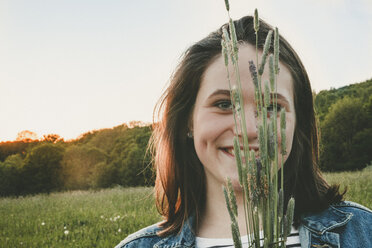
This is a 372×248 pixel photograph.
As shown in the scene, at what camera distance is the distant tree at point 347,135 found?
27.4 meters

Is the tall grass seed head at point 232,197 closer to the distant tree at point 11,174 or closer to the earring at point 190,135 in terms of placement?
the earring at point 190,135

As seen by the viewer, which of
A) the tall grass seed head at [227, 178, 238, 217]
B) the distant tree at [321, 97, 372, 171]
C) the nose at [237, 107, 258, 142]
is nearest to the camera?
the tall grass seed head at [227, 178, 238, 217]

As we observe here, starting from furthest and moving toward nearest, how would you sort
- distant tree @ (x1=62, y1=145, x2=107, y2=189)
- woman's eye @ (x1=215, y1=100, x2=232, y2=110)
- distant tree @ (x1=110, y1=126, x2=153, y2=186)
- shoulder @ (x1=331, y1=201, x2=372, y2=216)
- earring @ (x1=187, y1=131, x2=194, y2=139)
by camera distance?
distant tree @ (x1=110, y1=126, x2=153, y2=186), distant tree @ (x1=62, y1=145, x2=107, y2=189), earring @ (x1=187, y1=131, x2=194, y2=139), shoulder @ (x1=331, y1=201, x2=372, y2=216), woman's eye @ (x1=215, y1=100, x2=232, y2=110)

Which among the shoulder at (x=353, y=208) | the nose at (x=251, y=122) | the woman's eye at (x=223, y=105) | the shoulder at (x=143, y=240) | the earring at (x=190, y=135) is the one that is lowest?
the shoulder at (x=143, y=240)

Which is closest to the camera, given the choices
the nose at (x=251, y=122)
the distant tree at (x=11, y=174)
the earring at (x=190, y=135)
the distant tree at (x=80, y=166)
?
the nose at (x=251, y=122)

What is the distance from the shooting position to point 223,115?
168 centimetres

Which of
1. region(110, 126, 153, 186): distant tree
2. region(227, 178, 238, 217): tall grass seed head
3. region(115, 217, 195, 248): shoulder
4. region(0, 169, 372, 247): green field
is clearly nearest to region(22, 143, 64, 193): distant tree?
region(110, 126, 153, 186): distant tree

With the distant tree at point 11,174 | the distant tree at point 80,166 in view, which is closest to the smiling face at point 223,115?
the distant tree at point 11,174

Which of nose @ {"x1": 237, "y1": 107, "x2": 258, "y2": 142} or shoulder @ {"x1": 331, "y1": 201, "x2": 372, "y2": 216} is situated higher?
nose @ {"x1": 237, "y1": 107, "x2": 258, "y2": 142}

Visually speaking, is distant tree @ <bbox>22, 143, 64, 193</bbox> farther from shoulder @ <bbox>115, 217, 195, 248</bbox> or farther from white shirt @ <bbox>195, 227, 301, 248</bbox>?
white shirt @ <bbox>195, 227, 301, 248</bbox>

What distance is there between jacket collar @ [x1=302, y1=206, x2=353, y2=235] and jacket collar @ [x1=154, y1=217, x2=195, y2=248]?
26.4 inches

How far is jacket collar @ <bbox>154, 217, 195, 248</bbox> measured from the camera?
1.92m

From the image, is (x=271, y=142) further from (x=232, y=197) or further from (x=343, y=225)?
(x=343, y=225)

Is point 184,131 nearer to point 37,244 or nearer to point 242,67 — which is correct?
point 242,67
